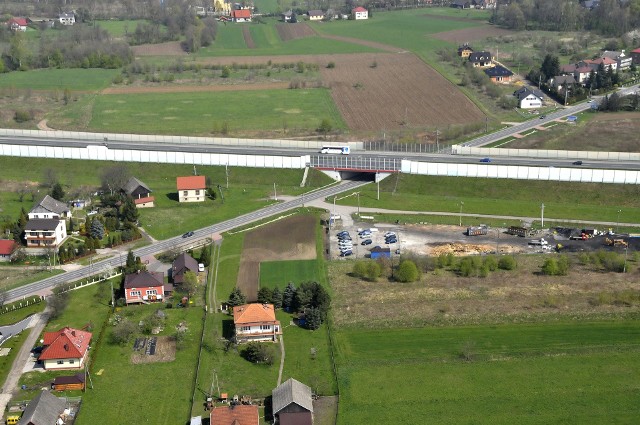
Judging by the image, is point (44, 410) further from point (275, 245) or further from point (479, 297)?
point (479, 297)

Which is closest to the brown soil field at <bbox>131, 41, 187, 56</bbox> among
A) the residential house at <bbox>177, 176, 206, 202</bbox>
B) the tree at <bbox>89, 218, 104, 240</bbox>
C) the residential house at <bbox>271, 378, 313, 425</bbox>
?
the residential house at <bbox>177, 176, 206, 202</bbox>

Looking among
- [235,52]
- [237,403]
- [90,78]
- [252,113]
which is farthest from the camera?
[235,52]

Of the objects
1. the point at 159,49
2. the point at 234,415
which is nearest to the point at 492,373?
the point at 234,415

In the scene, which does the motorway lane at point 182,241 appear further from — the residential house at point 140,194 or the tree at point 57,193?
the tree at point 57,193

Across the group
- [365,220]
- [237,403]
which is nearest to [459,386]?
[237,403]

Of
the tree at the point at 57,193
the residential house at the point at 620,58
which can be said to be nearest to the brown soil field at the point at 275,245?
the tree at the point at 57,193

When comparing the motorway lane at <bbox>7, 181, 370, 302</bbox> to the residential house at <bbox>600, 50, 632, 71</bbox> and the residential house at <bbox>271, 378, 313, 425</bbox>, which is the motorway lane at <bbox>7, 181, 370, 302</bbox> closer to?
the residential house at <bbox>271, 378, 313, 425</bbox>

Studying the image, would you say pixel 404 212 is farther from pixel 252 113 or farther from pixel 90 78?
pixel 90 78
